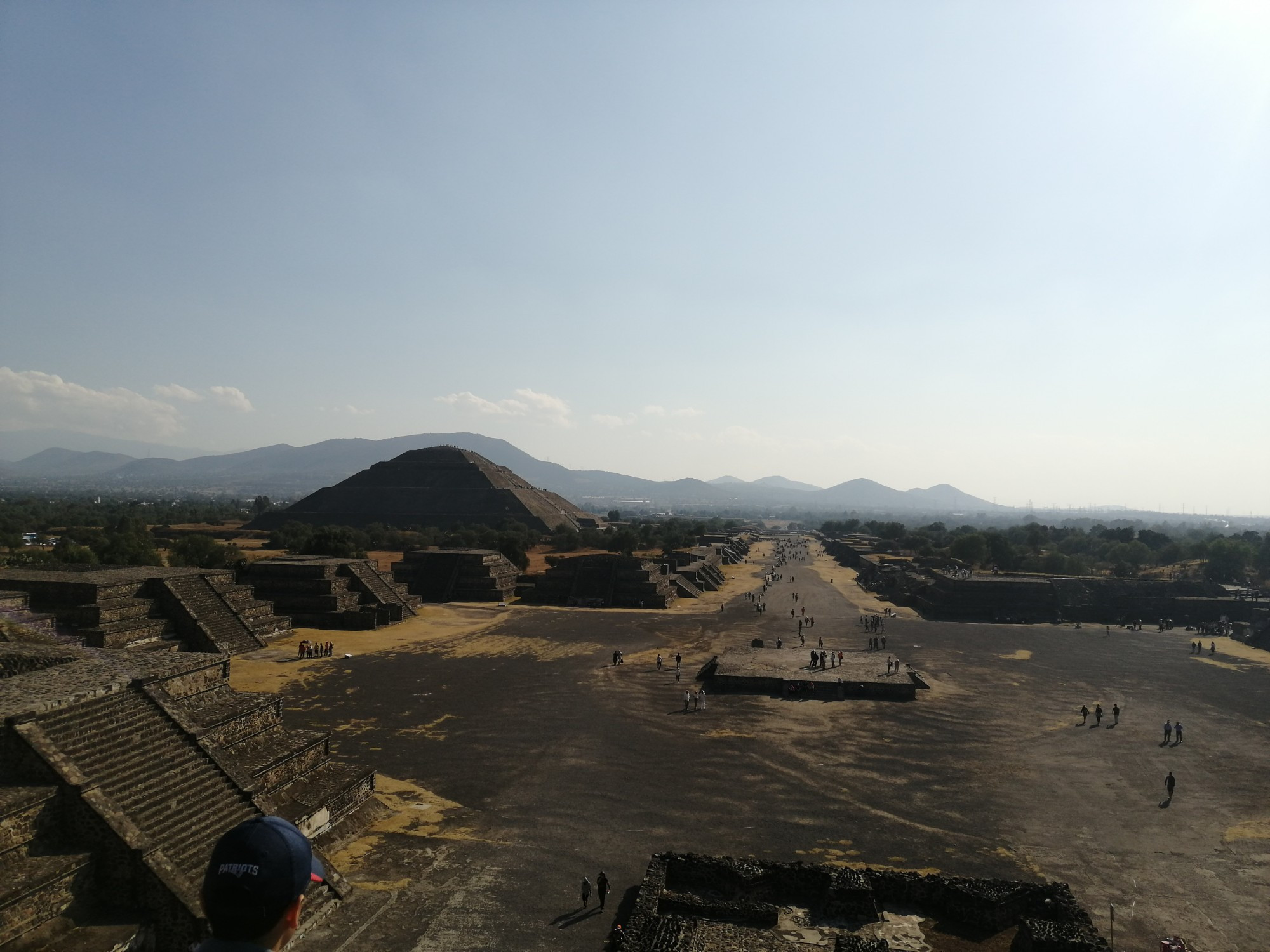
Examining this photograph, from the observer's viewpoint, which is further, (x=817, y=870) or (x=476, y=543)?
(x=476, y=543)

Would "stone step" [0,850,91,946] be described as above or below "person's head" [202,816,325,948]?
below

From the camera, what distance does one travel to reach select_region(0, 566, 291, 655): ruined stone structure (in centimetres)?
2530

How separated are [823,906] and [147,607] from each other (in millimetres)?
26955

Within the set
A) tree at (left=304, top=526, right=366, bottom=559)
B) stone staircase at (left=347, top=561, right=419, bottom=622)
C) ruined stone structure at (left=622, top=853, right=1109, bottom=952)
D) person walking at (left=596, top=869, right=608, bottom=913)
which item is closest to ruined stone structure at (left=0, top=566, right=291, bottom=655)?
stone staircase at (left=347, top=561, right=419, bottom=622)

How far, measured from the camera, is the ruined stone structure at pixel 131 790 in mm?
10148

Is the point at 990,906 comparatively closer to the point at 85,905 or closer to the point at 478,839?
the point at 478,839

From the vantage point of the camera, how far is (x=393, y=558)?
66.4 m

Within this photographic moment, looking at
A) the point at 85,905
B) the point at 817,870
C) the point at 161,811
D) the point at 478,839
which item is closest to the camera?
the point at 85,905

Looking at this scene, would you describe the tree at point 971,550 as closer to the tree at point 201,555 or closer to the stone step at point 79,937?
the tree at point 201,555

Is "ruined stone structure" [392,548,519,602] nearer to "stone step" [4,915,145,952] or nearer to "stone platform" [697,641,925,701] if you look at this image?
"stone platform" [697,641,925,701]

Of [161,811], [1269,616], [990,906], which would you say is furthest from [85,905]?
[1269,616]

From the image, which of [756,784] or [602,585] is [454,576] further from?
[756,784]

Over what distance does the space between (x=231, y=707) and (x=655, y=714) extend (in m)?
12.9

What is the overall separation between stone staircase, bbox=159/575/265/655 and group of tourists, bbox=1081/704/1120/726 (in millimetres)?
30839
